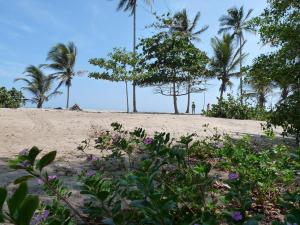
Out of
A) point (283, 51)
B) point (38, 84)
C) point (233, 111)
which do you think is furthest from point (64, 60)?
point (283, 51)

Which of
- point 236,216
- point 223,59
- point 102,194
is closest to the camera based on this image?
point 102,194

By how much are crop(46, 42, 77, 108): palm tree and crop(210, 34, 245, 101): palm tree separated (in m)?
12.4

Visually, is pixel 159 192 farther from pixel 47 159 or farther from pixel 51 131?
pixel 51 131

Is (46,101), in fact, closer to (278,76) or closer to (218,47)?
(218,47)

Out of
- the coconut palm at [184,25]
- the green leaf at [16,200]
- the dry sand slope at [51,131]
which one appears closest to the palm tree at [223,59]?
the coconut palm at [184,25]

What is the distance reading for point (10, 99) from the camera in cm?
2377

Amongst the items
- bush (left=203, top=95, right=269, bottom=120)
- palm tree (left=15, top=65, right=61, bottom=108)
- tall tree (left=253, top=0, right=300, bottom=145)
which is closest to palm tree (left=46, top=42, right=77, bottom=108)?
palm tree (left=15, top=65, right=61, bottom=108)

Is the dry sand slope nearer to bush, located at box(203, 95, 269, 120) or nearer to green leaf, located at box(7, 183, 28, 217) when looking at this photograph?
green leaf, located at box(7, 183, 28, 217)

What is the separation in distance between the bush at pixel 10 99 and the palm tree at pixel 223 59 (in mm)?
15381

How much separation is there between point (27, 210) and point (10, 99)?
24.4 metres

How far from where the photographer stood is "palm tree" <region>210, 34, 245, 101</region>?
33.4 m

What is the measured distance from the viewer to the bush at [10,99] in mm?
22672

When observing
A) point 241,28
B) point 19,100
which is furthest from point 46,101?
point 241,28

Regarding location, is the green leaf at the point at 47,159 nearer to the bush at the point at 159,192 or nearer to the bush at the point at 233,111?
the bush at the point at 159,192
